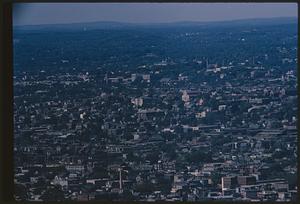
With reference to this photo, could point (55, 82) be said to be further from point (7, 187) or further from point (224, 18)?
point (224, 18)

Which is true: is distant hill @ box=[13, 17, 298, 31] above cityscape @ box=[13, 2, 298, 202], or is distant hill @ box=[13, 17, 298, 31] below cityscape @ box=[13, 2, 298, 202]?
above

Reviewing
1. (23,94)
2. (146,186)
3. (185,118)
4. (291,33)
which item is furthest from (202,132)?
(23,94)

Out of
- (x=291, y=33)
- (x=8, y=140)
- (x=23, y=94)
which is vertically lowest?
(x=8, y=140)

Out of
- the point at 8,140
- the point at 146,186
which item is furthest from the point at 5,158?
the point at 146,186

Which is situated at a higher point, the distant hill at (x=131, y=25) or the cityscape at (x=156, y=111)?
the distant hill at (x=131, y=25)

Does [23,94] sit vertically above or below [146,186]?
above

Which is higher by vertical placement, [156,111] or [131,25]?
[131,25]
